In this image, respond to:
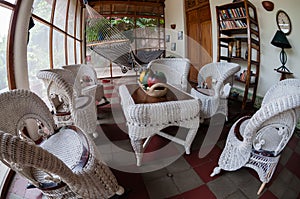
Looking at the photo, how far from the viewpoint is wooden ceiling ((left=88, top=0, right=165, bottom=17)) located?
684 cm

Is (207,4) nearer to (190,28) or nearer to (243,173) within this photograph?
(190,28)

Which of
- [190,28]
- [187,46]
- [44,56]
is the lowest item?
[44,56]

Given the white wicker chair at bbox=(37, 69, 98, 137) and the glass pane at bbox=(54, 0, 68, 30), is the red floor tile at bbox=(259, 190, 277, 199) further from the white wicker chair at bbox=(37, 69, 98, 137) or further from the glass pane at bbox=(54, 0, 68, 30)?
the glass pane at bbox=(54, 0, 68, 30)

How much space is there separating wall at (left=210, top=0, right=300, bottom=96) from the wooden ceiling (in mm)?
4545

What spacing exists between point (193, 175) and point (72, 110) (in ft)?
4.80

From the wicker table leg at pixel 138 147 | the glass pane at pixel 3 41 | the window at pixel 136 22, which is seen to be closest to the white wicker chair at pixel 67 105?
the glass pane at pixel 3 41

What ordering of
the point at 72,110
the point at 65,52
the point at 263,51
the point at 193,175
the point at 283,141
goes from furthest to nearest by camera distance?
the point at 65,52, the point at 263,51, the point at 72,110, the point at 193,175, the point at 283,141

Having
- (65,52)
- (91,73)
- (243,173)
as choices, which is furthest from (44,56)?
(243,173)

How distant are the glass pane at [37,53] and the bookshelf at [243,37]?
11.3 ft

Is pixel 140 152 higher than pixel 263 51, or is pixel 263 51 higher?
pixel 263 51

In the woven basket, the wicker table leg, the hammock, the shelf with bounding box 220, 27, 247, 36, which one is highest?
the shelf with bounding box 220, 27, 247, 36

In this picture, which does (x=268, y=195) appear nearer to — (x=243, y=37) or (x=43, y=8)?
(x=243, y=37)

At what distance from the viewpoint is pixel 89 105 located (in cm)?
226

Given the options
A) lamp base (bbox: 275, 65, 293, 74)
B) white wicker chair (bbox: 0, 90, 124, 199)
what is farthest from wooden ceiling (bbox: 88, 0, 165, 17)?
white wicker chair (bbox: 0, 90, 124, 199)
